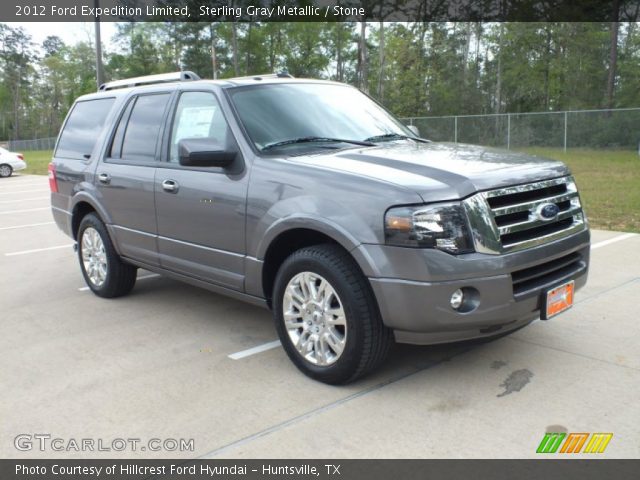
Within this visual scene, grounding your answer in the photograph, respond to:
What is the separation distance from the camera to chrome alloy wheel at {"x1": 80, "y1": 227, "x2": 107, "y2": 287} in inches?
235

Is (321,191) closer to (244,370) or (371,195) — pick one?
(371,195)

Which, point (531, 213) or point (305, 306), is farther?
point (305, 306)

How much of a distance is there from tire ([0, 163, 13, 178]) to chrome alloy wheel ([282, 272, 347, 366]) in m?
23.4

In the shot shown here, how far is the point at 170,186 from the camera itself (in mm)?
4820

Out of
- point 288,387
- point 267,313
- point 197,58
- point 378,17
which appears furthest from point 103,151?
point 197,58

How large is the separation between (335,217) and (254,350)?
143cm

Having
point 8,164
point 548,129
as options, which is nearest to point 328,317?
point 8,164

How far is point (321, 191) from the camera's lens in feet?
12.4

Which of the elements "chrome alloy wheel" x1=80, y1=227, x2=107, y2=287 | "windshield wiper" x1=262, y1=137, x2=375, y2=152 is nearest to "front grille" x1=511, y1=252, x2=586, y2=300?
"windshield wiper" x1=262, y1=137, x2=375, y2=152

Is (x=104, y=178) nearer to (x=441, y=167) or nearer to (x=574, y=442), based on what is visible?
(x=441, y=167)

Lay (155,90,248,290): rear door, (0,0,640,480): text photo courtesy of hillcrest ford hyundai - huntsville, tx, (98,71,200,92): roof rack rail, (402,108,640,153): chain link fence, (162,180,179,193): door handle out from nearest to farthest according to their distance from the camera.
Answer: (0,0,640,480): text photo courtesy of hillcrest ford hyundai - huntsville, tx
(155,90,248,290): rear door
(162,180,179,193): door handle
(98,71,200,92): roof rack rail
(402,108,640,153): chain link fence

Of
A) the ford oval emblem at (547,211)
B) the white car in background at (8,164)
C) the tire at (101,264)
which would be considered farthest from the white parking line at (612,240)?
the white car in background at (8,164)

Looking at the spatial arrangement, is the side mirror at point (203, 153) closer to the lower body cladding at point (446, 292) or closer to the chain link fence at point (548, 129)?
the lower body cladding at point (446, 292)

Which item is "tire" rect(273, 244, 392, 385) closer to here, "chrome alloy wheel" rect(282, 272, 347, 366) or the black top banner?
"chrome alloy wheel" rect(282, 272, 347, 366)
